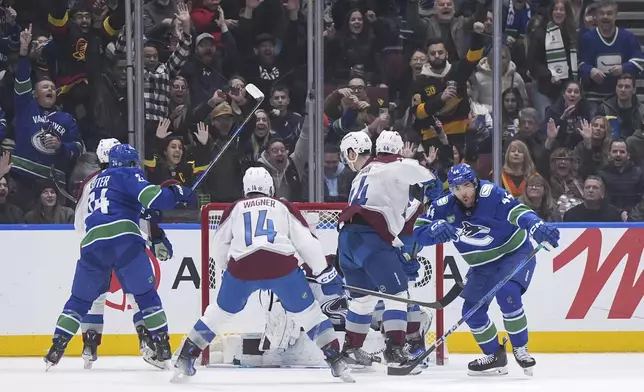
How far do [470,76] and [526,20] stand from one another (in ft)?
1.96

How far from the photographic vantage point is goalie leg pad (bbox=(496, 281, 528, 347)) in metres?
6.22

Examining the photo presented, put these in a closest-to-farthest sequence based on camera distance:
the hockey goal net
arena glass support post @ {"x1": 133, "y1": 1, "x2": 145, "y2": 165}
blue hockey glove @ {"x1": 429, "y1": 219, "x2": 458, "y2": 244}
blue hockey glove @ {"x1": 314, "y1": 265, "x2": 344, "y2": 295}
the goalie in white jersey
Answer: the goalie in white jersey, blue hockey glove @ {"x1": 314, "y1": 265, "x2": 344, "y2": 295}, blue hockey glove @ {"x1": 429, "y1": 219, "x2": 458, "y2": 244}, the hockey goal net, arena glass support post @ {"x1": 133, "y1": 1, "x2": 145, "y2": 165}

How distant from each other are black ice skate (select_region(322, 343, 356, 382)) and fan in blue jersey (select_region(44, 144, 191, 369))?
3.51 ft

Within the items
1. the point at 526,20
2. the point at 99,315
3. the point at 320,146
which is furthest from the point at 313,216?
the point at 526,20

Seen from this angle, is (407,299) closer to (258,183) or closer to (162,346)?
(258,183)

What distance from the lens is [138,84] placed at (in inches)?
310

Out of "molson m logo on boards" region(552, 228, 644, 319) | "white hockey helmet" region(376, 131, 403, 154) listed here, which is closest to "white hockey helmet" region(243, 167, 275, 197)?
"white hockey helmet" region(376, 131, 403, 154)

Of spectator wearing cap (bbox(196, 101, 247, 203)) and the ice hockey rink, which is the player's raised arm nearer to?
the ice hockey rink

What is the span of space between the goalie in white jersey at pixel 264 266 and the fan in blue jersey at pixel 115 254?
0.68m

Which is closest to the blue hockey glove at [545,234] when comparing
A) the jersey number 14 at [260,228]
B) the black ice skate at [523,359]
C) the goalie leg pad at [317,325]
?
the black ice skate at [523,359]

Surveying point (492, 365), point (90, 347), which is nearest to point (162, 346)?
point (90, 347)

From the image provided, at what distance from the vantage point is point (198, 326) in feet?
19.3

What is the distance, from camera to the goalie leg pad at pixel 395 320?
639 cm

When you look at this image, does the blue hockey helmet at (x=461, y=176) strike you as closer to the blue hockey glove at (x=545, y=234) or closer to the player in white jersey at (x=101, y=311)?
the blue hockey glove at (x=545, y=234)
